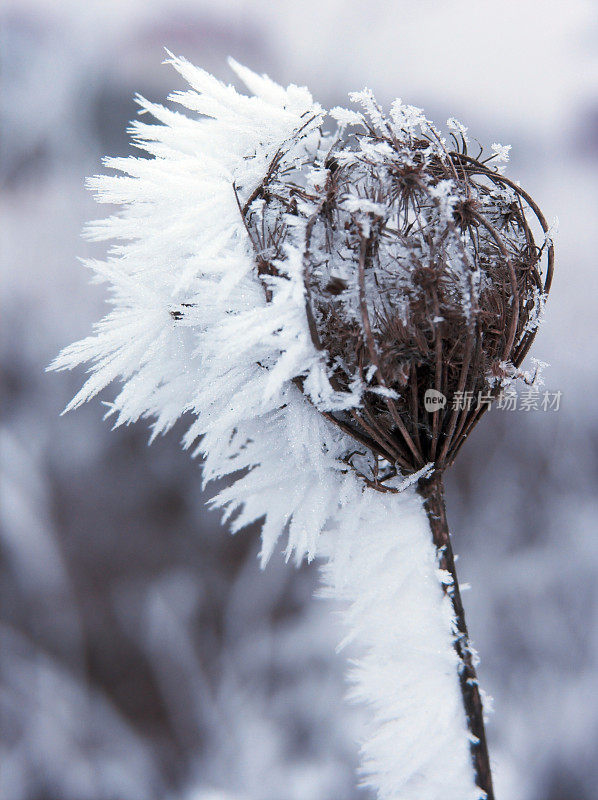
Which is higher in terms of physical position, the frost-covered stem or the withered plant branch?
the withered plant branch

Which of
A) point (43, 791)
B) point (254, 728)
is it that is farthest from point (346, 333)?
point (43, 791)

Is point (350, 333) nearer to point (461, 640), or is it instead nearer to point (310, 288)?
point (310, 288)

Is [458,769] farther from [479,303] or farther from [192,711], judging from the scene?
[192,711]

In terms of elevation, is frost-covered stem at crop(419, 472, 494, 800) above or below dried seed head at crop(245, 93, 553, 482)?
below

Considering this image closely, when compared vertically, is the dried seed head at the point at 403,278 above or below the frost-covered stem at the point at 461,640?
above
